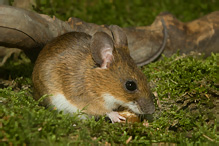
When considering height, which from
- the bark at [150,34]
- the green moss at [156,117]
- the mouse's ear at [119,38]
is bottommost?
the green moss at [156,117]

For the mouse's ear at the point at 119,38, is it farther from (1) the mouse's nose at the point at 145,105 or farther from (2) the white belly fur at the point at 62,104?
(2) the white belly fur at the point at 62,104

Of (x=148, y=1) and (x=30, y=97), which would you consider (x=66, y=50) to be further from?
(x=148, y=1)

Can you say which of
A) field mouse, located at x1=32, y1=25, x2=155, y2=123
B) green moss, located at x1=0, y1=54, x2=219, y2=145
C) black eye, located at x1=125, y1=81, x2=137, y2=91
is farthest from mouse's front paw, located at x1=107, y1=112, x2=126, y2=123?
black eye, located at x1=125, y1=81, x2=137, y2=91

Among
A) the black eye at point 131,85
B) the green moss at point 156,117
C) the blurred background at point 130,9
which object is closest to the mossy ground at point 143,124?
the green moss at point 156,117

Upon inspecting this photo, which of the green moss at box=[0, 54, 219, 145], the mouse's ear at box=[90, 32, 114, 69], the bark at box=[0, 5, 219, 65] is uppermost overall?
the bark at box=[0, 5, 219, 65]

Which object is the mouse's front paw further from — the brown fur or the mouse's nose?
the mouse's nose

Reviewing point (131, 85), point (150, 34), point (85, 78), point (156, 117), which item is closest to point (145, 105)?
point (131, 85)
